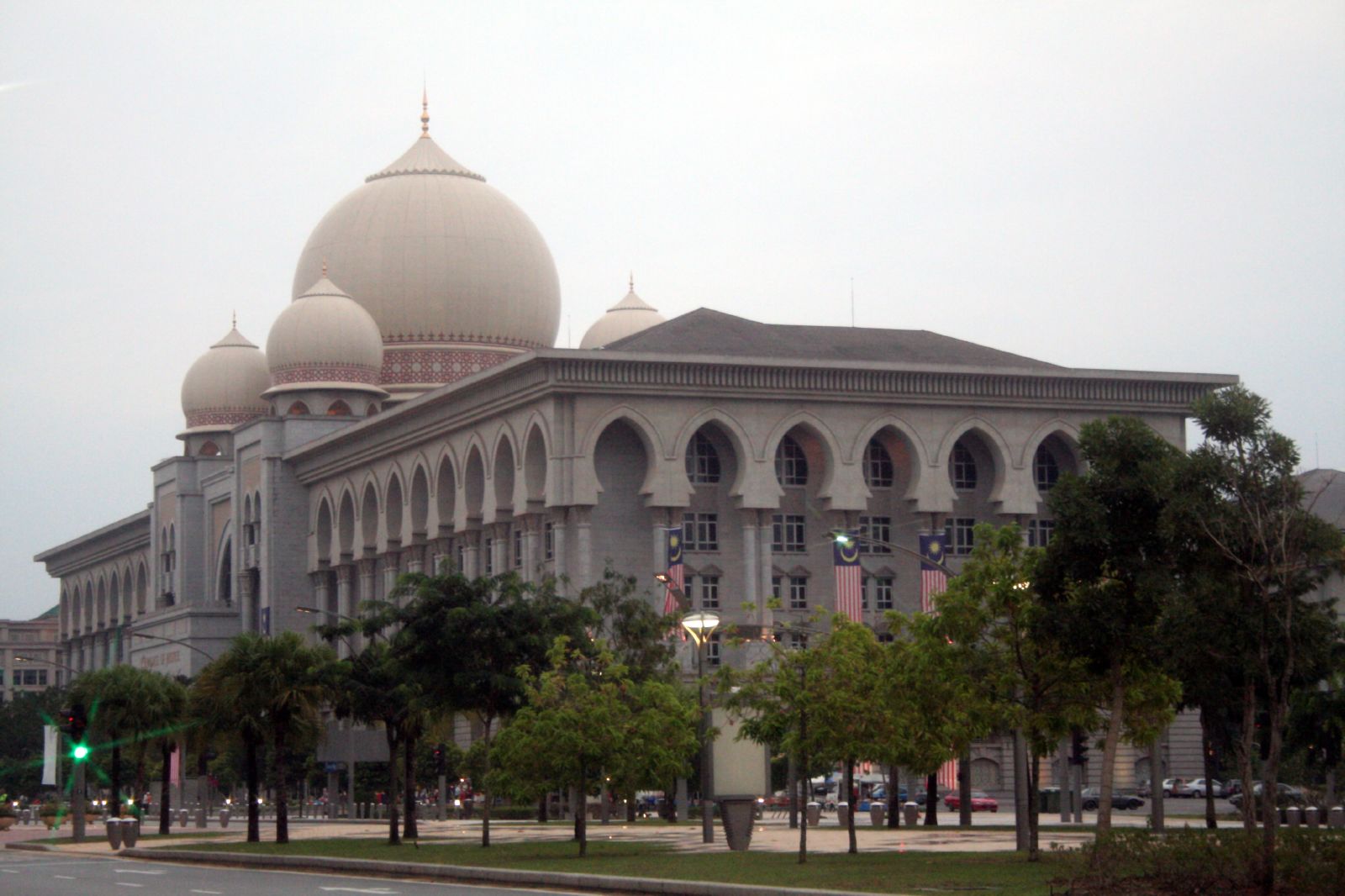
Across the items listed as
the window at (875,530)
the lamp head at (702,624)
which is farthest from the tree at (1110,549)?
the window at (875,530)

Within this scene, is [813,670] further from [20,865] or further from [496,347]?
[496,347]

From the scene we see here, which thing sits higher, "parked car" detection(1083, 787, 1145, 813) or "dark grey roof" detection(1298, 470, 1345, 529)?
"dark grey roof" detection(1298, 470, 1345, 529)

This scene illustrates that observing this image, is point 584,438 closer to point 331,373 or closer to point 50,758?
point 50,758

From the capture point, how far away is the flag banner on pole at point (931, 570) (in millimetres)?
78162

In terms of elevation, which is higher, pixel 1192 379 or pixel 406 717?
pixel 1192 379

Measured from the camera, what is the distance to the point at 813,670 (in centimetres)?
3912

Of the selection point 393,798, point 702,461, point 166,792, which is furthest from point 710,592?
point 393,798

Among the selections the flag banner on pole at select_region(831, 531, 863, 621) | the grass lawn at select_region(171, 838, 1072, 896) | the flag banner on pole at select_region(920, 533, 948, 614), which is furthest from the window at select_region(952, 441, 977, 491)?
the grass lawn at select_region(171, 838, 1072, 896)

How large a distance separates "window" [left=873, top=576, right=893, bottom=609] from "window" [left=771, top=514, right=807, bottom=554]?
359 centimetres

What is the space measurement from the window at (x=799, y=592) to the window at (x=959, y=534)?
6.15 meters

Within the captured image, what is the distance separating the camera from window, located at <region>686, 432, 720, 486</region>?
8600 centimetres

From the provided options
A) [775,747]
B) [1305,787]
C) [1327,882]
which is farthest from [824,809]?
[1327,882]

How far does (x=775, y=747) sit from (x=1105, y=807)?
10901 mm

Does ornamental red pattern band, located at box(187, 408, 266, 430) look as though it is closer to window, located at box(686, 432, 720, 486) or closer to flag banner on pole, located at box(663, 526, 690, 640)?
window, located at box(686, 432, 720, 486)
